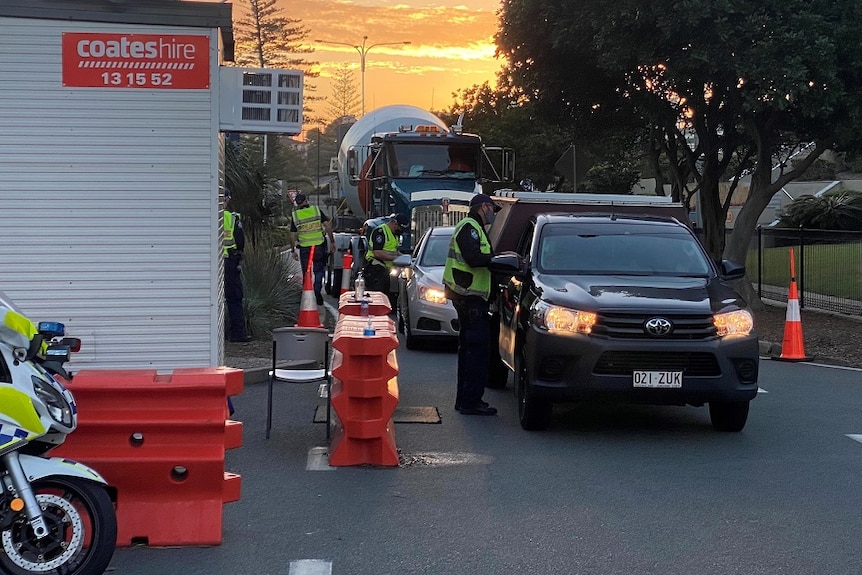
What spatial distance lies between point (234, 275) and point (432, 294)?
8.05 ft

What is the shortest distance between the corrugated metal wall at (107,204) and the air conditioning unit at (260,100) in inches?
5.5

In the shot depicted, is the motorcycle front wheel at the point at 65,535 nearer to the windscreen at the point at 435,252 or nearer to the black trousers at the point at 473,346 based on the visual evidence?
the black trousers at the point at 473,346

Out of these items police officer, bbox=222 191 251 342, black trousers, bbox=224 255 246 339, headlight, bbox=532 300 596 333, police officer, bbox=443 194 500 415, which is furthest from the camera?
black trousers, bbox=224 255 246 339

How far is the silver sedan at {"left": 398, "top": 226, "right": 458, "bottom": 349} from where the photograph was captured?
14.2 meters

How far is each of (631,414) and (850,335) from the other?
7236 millimetres

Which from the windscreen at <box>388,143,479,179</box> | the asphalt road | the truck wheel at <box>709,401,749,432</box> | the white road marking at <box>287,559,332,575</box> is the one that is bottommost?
the white road marking at <box>287,559,332,575</box>

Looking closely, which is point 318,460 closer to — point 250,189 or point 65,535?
point 65,535

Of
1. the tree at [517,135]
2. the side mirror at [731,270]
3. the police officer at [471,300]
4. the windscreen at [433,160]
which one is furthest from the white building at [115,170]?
the tree at [517,135]

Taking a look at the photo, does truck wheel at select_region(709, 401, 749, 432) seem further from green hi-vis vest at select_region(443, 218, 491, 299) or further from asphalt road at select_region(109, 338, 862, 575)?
green hi-vis vest at select_region(443, 218, 491, 299)

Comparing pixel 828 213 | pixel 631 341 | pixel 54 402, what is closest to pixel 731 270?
pixel 631 341

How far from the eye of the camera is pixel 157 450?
5973 mm

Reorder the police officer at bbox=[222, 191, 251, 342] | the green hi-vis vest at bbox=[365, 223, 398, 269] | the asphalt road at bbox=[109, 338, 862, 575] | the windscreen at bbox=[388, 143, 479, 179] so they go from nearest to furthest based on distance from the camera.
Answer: the asphalt road at bbox=[109, 338, 862, 575] < the police officer at bbox=[222, 191, 251, 342] < the green hi-vis vest at bbox=[365, 223, 398, 269] < the windscreen at bbox=[388, 143, 479, 179]

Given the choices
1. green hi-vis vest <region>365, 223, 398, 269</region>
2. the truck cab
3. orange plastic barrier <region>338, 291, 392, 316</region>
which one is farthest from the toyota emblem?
the truck cab

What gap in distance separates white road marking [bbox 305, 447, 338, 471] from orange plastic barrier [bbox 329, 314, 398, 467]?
7 centimetres
